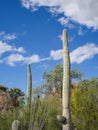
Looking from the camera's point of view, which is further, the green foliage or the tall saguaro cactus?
the green foliage

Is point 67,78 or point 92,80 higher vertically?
point 92,80

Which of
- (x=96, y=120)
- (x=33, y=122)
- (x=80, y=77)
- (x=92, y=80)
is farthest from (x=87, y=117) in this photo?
(x=80, y=77)

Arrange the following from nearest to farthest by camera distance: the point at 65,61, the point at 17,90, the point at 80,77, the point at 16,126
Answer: the point at 16,126 → the point at 65,61 → the point at 17,90 → the point at 80,77

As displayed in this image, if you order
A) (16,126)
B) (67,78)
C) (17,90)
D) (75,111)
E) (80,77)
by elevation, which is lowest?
(16,126)

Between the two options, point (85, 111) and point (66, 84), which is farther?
point (85, 111)

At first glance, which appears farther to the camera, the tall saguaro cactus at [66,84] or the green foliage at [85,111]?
the green foliage at [85,111]

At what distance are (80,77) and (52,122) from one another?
2741 cm

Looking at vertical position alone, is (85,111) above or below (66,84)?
below

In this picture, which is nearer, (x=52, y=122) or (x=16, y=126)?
(x=16, y=126)

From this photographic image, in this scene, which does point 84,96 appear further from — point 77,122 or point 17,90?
point 17,90

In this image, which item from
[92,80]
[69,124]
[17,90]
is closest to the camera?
[69,124]

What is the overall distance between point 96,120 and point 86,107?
69cm

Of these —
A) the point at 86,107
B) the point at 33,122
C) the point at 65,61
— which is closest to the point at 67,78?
the point at 65,61

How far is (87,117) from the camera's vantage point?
1633cm
